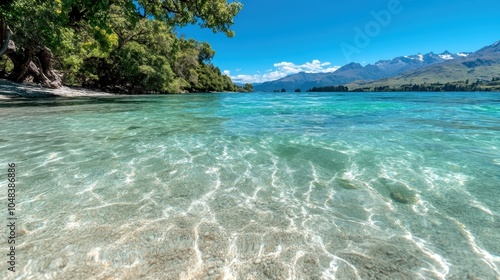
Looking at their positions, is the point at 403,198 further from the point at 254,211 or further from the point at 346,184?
the point at 254,211

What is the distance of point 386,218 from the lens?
4.65 meters

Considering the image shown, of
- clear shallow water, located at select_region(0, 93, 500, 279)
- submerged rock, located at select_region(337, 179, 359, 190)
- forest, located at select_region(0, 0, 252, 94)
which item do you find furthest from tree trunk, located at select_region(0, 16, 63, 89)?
submerged rock, located at select_region(337, 179, 359, 190)

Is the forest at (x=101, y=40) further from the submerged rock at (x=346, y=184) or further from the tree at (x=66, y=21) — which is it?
the submerged rock at (x=346, y=184)

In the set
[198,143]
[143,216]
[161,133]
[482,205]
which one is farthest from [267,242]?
[161,133]

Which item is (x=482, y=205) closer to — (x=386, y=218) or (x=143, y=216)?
(x=386, y=218)

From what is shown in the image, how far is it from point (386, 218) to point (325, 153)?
4341mm

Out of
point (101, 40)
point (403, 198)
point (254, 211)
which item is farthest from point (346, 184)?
point (101, 40)

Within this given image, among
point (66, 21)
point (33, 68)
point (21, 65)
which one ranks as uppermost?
point (66, 21)

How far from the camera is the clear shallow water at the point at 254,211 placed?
11.1ft

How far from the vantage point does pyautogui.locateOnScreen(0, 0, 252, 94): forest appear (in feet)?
64.0

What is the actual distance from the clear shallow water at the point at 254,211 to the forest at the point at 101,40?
1530 centimetres

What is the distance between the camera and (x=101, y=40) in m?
29.5

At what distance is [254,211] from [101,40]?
33.3m

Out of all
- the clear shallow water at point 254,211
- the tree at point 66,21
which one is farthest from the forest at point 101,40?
the clear shallow water at point 254,211
